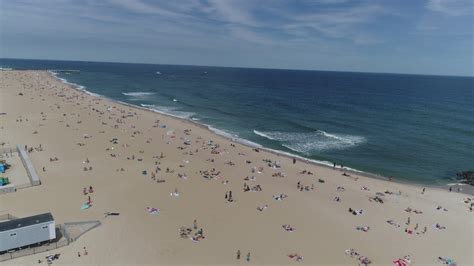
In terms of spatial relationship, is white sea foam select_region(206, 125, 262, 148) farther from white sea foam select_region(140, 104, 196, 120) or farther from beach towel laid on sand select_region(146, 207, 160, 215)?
beach towel laid on sand select_region(146, 207, 160, 215)

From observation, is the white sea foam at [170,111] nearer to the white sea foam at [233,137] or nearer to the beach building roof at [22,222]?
the white sea foam at [233,137]

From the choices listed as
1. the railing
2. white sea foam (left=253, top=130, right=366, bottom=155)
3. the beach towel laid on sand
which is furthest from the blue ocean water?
the railing

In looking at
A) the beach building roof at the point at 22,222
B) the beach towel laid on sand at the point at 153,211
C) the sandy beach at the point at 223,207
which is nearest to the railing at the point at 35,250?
the sandy beach at the point at 223,207

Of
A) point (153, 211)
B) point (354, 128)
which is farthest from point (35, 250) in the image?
point (354, 128)

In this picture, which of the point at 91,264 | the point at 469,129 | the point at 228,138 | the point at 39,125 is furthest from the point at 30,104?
the point at 469,129

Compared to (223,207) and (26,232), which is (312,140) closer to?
(223,207)

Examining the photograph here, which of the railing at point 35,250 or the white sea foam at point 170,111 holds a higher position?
the white sea foam at point 170,111

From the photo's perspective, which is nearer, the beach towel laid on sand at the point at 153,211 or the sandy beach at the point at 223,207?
the sandy beach at the point at 223,207
